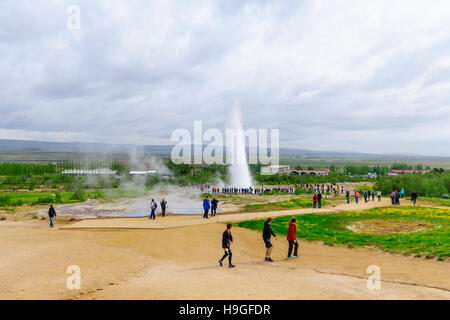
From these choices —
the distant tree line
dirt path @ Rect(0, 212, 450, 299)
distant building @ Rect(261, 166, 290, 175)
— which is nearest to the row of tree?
the distant tree line

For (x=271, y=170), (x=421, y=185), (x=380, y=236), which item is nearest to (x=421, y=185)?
(x=421, y=185)

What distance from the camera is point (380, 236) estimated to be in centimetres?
1853

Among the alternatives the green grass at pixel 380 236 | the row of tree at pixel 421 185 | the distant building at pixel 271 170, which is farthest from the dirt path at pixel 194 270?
the distant building at pixel 271 170

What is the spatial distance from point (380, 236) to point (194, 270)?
11.5 m

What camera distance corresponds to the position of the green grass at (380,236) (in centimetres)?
1505

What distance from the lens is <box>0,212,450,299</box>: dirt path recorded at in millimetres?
9578

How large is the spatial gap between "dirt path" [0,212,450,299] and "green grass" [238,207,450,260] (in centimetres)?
120

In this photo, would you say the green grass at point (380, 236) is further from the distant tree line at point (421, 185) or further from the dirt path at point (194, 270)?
the distant tree line at point (421, 185)

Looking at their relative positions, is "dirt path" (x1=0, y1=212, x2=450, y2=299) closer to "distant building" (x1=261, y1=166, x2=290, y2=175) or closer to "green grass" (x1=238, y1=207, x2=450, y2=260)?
"green grass" (x1=238, y1=207, x2=450, y2=260)

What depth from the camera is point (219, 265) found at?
531 inches

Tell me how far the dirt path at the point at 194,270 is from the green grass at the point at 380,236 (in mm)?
1196
